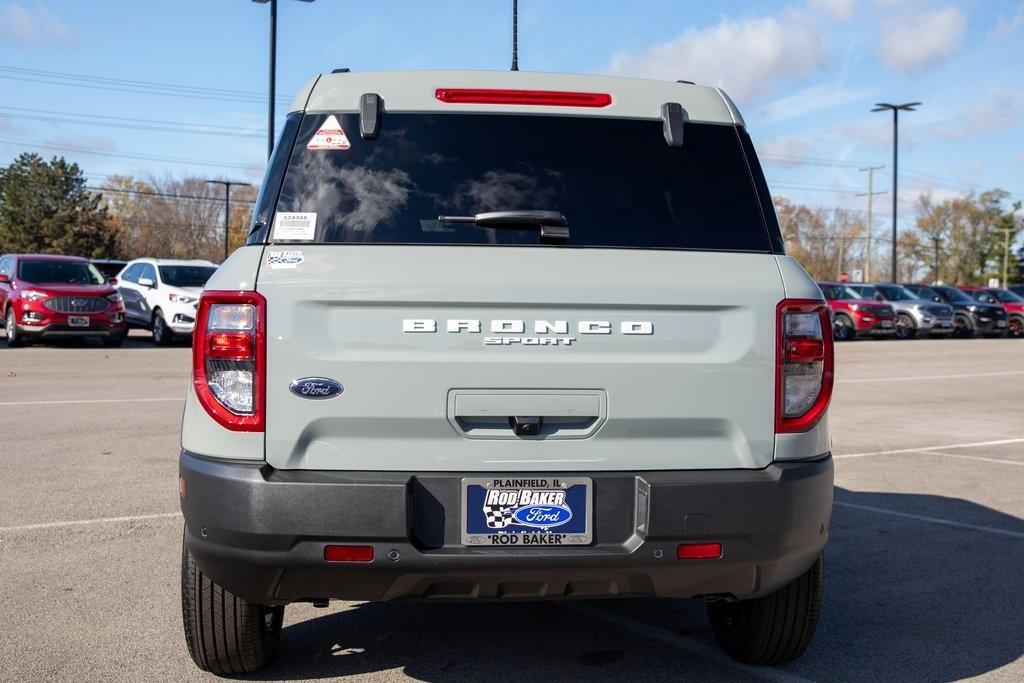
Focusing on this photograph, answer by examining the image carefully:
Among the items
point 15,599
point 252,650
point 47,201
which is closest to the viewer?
point 252,650

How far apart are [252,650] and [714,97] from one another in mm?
2505

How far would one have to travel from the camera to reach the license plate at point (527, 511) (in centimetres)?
324

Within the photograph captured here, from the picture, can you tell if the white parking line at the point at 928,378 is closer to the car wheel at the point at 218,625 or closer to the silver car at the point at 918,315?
the car wheel at the point at 218,625

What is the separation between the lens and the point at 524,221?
135 inches

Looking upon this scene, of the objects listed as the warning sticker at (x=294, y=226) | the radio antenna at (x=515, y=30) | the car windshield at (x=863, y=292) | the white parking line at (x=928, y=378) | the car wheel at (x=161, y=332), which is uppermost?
the radio antenna at (x=515, y=30)

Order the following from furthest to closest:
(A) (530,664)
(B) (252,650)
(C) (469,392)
→ 1. (A) (530,664)
2. (B) (252,650)
3. (C) (469,392)

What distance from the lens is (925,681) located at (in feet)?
12.9

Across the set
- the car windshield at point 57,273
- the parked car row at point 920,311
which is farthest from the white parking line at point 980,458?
the parked car row at point 920,311

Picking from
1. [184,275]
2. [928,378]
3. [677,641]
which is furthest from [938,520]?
[184,275]

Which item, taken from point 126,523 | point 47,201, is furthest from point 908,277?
point 126,523

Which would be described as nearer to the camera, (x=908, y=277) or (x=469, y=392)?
(x=469, y=392)

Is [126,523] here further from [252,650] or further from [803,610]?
[803,610]

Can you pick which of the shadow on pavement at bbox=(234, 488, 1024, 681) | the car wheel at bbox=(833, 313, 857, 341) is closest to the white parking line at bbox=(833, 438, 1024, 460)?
the shadow on pavement at bbox=(234, 488, 1024, 681)

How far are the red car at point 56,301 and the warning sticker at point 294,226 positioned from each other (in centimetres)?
1825
